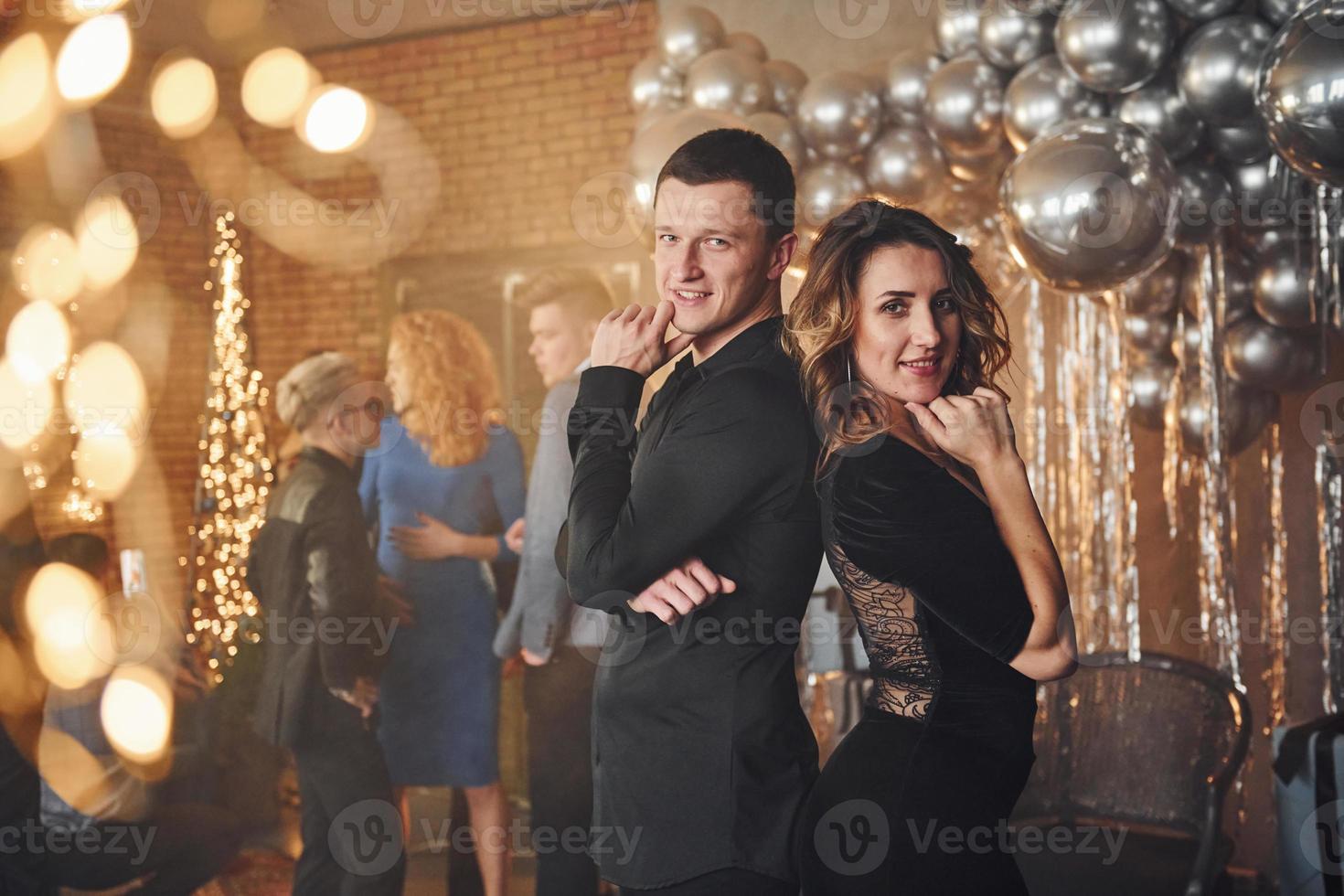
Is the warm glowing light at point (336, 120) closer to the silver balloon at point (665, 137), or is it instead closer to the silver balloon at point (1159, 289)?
the silver balloon at point (665, 137)

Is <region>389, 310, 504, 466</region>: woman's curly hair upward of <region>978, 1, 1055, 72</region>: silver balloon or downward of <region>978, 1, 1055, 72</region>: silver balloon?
downward

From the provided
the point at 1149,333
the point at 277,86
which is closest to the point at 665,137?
the point at 1149,333

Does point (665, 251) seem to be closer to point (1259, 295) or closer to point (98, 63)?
point (1259, 295)

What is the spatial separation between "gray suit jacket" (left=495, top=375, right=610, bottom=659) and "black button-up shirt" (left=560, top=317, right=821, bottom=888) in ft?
4.72

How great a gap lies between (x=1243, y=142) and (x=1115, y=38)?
0.38 meters

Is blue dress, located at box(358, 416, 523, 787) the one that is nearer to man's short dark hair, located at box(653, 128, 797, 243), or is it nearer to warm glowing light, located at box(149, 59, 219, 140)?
man's short dark hair, located at box(653, 128, 797, 243)

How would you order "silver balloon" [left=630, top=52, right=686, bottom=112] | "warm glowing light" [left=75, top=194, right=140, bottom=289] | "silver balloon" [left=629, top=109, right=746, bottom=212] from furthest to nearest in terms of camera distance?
1. "warm glowing light" [left=75, top=194, right=140, bottom=289]
2. "silver balloon" [left=630, top=52, right=686, bottom=112]
3. "silver balloon" [left=629, top=109, right=746, bottom=212]

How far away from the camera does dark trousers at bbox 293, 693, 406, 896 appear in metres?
2.99

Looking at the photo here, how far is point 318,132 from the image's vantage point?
219 inches

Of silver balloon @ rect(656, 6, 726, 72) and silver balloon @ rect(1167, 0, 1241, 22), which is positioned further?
silver balloon @ rect(656, 6, 726, 72)

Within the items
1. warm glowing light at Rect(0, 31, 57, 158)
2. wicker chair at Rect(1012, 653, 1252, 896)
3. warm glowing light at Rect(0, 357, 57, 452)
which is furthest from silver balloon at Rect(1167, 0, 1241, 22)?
warm glowing light at Rect(0, 31, 57, 158)

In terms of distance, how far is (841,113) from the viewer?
3.07m
